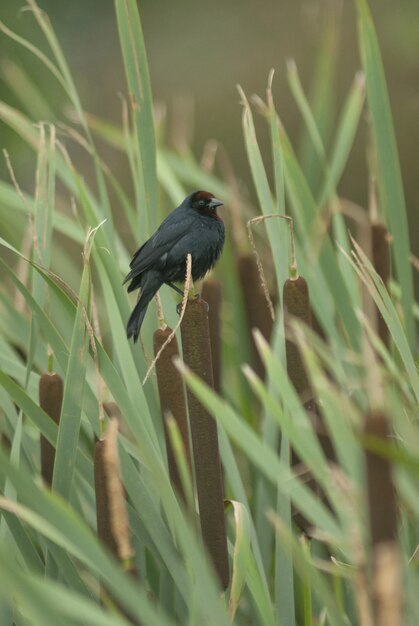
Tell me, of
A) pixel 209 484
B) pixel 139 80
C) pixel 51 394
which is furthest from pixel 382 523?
pixel 139 80

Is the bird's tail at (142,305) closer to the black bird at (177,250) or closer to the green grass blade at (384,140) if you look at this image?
the black bird at (177,250)

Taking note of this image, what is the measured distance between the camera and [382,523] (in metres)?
0.48

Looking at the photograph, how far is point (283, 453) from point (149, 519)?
0.17 metres

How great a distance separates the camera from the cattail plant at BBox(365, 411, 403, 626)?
1.54 feet

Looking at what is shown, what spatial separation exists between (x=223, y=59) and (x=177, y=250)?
4.47 m

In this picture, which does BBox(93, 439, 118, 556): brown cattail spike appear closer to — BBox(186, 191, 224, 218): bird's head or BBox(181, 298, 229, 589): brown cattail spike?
BBox(181, 298, 229, 589): brown cattail spike

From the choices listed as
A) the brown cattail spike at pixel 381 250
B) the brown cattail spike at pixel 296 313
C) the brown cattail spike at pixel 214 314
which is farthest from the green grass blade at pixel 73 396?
the brown cattail spike at pixel 381 250

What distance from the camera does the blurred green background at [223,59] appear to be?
15.3 feet

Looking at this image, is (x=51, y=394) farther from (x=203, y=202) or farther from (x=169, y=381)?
(x=203, y=202)

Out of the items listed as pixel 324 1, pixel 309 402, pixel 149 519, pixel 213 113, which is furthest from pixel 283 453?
pixel 213 113

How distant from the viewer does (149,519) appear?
0.94 m

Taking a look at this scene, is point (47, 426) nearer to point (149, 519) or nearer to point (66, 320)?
point (149, 519)

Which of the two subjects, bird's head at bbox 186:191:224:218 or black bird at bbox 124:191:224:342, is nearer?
black bird at bbox 124:191:224:342

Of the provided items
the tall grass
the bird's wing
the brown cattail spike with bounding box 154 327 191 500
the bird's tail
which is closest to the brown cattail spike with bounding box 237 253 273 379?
the tall grass
